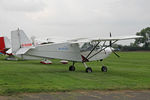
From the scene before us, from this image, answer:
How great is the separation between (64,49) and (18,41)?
308 centimetres

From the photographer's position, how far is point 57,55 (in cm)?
1354

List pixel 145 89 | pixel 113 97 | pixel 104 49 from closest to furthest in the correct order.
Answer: pixel 113 97 → pixel 145 89 → pixel 104 49

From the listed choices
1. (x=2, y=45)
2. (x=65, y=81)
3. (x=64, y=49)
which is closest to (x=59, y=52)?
(x=64, y=49)

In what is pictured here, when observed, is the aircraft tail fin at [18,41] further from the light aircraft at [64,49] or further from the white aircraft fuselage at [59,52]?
the white aircraft fuselage at [59,52]

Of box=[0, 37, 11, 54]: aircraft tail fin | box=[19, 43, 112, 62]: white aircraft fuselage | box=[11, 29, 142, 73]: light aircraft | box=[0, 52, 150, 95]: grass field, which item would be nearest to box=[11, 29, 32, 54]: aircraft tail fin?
box=[11, 29, 142, 73]: light aircraft

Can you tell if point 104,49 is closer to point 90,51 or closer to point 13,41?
point 90,51

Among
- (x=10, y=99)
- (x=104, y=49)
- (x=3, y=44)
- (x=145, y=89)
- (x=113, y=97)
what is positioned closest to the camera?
(x=10, y=99)

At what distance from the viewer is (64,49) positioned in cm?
1370

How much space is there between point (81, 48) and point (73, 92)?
277 inches

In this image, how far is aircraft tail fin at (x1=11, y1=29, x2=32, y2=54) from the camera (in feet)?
44.9

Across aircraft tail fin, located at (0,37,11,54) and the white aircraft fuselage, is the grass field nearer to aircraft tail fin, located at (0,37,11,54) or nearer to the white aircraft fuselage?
the white aircraft fuselage

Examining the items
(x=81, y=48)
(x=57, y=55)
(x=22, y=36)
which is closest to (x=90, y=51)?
(x=81, y=48)

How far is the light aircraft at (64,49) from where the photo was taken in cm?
1338

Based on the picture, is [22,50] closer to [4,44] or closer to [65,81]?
[65,81]
